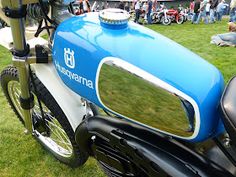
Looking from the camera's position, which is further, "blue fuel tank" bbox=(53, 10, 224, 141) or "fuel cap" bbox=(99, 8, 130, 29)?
"fuel cap" bbox=(99, 8, 130, 29)

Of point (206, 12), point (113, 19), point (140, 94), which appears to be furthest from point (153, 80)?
point (206, 12)

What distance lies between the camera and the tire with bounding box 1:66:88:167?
1656 mm

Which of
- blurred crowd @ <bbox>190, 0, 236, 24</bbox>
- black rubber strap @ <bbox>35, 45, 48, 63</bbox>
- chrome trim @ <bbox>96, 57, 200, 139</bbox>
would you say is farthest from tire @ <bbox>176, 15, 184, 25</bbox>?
chrome trim @ <bbox>96, 57, 200, 139</bbox>

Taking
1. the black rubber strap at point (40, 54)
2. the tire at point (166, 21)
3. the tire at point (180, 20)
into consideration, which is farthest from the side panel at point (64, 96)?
the tire at point (180, 20)

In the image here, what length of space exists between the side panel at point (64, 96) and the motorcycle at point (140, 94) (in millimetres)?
179

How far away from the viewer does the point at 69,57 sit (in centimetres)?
123

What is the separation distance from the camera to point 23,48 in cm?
146

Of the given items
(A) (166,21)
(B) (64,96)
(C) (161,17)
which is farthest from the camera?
(C) (161,17)

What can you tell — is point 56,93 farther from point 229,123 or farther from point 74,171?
point 229,123

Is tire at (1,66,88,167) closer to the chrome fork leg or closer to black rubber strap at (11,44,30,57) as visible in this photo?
the chrome fork leg

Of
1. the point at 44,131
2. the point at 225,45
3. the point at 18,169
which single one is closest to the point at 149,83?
the point at 44,131

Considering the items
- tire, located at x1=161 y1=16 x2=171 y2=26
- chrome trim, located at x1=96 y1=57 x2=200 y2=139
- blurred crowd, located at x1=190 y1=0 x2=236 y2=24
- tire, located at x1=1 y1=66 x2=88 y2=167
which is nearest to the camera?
chrome trim, located at x1=96 y1=57 x2=200 y2=139

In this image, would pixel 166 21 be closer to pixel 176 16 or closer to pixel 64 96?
pixel 176 16

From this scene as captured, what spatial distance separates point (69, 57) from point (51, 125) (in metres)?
0.80
